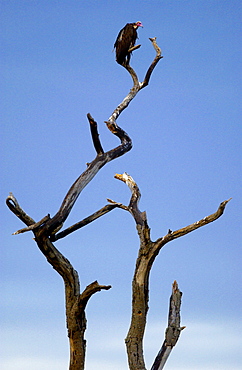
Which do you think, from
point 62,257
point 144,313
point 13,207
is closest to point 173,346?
point 144,313

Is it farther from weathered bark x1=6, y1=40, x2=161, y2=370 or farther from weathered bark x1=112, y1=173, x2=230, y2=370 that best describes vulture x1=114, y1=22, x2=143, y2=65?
weathered bark x1=112, y1=173, x2=230, y2=370

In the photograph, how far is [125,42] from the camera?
8625 mm

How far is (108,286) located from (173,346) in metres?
1.02

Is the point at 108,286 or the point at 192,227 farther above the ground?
the point at 192,227

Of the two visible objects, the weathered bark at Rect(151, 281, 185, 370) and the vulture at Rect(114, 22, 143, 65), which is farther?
the vulture at Rect(114, 22, 143, 65)

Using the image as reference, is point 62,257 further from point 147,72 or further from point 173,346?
point 147,72

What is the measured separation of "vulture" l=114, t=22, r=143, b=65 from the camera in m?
8.59

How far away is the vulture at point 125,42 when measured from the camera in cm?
859

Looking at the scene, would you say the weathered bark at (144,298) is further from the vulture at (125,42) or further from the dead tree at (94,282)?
the vulture at (125,42)

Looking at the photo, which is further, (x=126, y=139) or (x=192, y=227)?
(x=126, y=139)

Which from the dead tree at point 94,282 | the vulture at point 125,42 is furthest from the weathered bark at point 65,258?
the vulture at point 125,42

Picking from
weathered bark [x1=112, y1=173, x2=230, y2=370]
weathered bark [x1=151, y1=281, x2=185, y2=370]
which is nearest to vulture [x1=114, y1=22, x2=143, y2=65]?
weathered bark [x1=112, y1=173, x2=230, y2=370]

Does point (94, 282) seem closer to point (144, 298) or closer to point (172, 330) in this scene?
point (144, 298)

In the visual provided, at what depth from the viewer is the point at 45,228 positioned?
741cm
